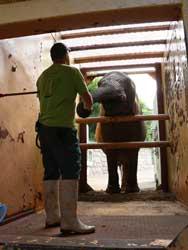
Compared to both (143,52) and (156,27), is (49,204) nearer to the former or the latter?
(156,27)

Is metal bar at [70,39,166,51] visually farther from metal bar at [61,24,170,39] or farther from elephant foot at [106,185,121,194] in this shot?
elephant foot at [106,185,121,194]

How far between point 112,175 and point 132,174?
0.28 metres

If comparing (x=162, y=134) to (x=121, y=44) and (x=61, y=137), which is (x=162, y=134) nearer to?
(x=121, y=44)

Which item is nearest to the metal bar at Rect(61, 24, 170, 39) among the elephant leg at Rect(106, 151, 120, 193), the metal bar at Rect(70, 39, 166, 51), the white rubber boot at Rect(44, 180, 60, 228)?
the metal bar at Rect(70, 39, 166, 51)

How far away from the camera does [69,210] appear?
1909 millimetres

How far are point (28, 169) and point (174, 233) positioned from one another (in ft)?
4.52

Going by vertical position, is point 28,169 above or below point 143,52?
below

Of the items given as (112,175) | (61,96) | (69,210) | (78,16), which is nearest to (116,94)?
(112,175)

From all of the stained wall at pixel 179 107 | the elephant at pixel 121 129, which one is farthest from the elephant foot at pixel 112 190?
the stained wall at pixel 179 107

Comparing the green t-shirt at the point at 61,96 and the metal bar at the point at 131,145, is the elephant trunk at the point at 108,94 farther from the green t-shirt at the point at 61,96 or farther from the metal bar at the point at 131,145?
the green t-shirt at the point at 61,96

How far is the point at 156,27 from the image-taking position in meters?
3.73

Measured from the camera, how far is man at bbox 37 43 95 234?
75.4 inches

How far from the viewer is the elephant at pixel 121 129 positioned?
3931mm

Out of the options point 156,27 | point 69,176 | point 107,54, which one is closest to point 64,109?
point 69,176
